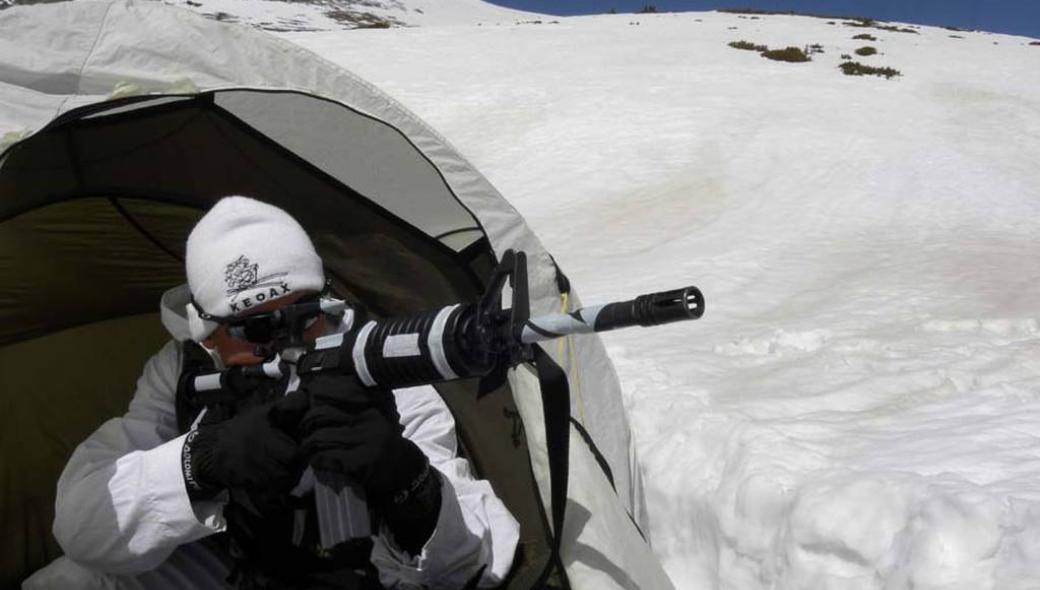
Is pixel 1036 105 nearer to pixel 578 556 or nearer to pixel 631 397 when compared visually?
pixel 631 397

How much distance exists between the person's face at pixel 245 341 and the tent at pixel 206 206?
2.88 feet

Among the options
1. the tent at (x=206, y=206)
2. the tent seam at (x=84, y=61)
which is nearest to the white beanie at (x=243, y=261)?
the tent at (x=206, y=206)

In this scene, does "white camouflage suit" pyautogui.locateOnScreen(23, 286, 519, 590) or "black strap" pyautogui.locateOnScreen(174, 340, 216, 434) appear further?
"black strap" pyautogui.locateOnScreen(174, 340, 216, 434)

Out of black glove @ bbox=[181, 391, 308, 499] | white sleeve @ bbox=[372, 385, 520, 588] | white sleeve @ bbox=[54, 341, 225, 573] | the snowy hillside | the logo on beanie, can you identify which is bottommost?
the snowy hillside

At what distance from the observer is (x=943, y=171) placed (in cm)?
947

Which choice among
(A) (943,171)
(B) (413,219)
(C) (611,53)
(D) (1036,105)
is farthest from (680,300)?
(C) (611,53)

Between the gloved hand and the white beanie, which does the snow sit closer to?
the white beanie

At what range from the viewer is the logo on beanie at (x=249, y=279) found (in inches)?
86.1

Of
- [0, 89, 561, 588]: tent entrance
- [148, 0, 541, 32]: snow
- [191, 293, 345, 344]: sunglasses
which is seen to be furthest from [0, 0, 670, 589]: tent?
[148, 0, 541, 32]: snow

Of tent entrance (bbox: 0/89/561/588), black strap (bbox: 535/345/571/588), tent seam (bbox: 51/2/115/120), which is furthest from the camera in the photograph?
tent entrance (bbox: 0/89/561/588)

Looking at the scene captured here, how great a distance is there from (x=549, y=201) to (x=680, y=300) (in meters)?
7.94

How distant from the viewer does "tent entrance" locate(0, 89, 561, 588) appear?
121 inches

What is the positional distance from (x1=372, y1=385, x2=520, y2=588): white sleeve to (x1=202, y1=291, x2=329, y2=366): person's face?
0.53 meters

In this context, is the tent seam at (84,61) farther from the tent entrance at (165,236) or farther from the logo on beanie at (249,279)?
the logo on beanie at (249,279)
